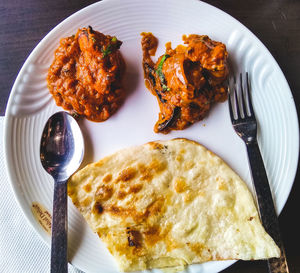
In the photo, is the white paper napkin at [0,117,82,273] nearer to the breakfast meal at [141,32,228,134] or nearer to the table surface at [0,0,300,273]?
the table surface at [0,0,300,273]

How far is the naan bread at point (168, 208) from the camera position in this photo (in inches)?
89.6

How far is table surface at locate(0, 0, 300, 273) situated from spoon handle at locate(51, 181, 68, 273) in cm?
95

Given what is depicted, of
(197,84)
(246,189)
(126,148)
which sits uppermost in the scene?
(197,84)

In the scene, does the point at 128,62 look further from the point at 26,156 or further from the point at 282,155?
the point at 282,155

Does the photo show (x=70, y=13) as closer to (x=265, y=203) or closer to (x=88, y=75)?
(x=88, y=75)

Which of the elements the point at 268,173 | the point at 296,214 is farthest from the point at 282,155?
the point at 296,214

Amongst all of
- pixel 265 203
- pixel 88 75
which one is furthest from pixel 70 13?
pixel 265 203

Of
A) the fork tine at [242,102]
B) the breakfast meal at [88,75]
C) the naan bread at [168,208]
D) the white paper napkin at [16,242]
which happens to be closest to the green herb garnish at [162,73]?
the breakfast meal at [88,75]

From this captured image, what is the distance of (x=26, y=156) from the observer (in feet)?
8.27

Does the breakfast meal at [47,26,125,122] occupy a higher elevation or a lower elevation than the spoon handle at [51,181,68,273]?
higher

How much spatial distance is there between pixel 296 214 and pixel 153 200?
3.92 ft

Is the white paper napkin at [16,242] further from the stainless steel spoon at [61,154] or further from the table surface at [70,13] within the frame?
the table surface at [70,13]

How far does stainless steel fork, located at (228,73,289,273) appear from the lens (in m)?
2.27

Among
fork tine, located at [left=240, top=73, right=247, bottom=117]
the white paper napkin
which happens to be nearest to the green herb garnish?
fork tine, located at [left=240, top=73, right=247, bottom=117]
